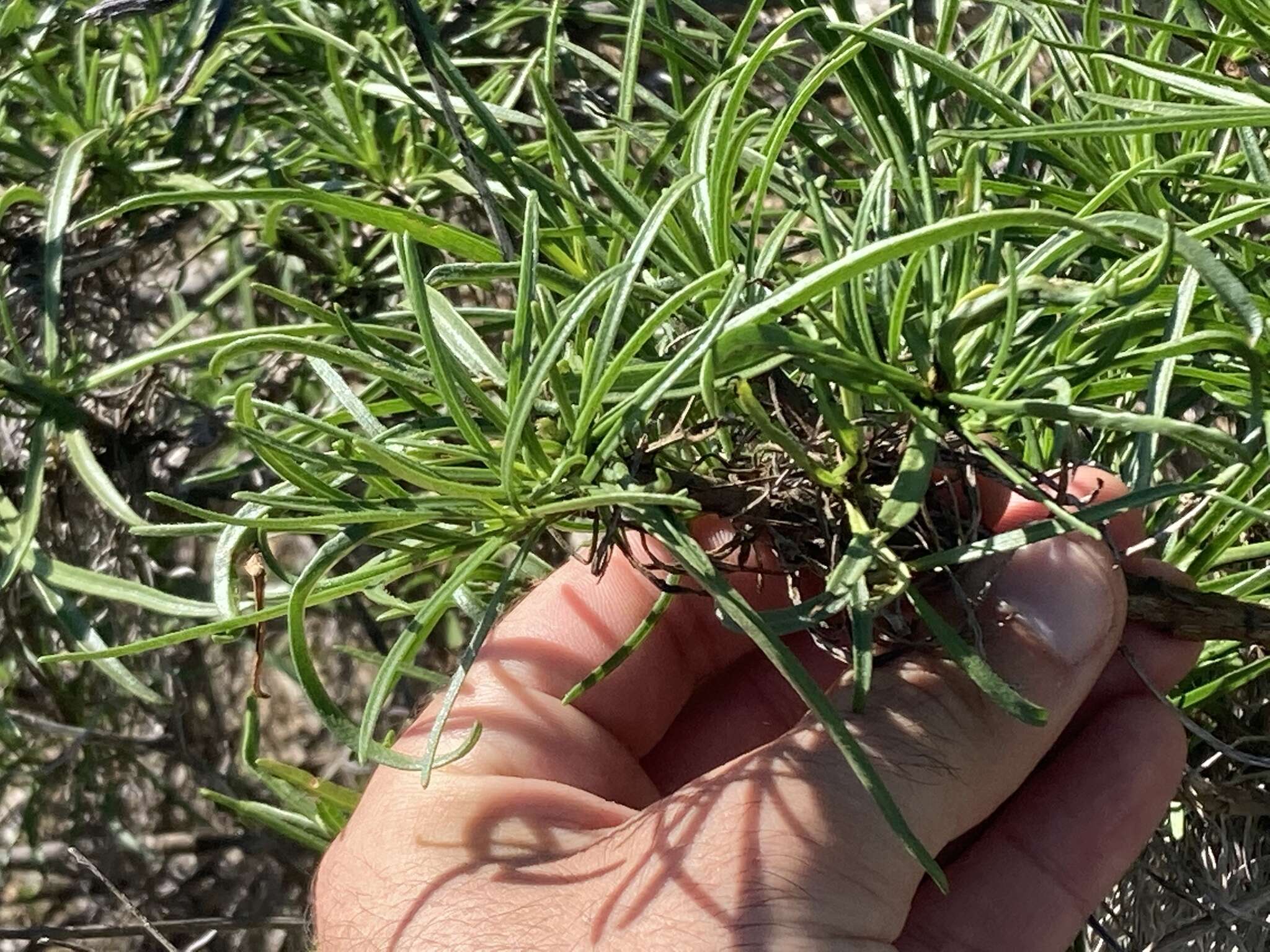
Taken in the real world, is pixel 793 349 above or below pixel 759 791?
above

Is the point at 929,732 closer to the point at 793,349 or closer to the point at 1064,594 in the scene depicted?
the point at 1064,594

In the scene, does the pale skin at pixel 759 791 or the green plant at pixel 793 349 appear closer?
the green plant at pixel 793 349

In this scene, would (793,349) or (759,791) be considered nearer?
(793,349)

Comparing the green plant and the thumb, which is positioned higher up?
the green plant

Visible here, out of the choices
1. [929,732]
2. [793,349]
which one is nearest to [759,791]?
[929,732]

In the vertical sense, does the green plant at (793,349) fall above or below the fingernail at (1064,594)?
above

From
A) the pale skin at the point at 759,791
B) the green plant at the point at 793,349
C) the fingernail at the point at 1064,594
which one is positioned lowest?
the pale skin at the point at 759,791

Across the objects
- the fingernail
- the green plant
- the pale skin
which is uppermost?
the green plant

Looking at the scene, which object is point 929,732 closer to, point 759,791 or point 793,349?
point 759,791
